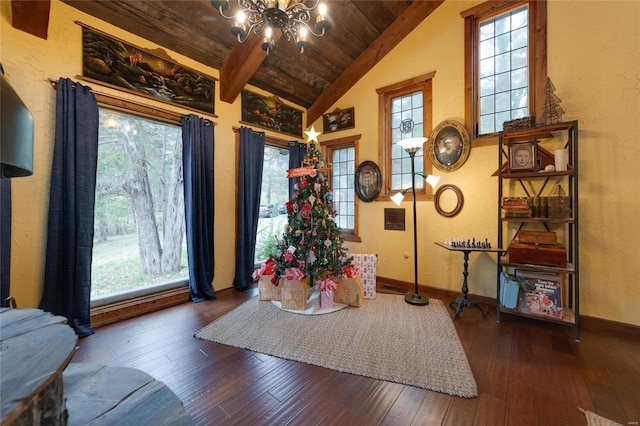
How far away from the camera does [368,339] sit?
2318 millimetres

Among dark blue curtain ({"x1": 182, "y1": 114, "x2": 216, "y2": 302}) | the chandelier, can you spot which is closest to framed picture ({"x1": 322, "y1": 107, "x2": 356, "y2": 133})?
dark blue curtain ({"x1": 182, "y1": 114, "x2": 216, "y2": 302})

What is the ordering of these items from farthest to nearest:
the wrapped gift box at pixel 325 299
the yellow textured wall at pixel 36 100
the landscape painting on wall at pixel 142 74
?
1. the wrapped gift box at pixel 325 299
2. the landscape painting on wall at pixel 142 74
3. the yellow textured wall at pixel 36 100

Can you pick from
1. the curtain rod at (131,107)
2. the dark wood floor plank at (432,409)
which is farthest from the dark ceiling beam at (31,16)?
the dark wood floor plank at (432,409)

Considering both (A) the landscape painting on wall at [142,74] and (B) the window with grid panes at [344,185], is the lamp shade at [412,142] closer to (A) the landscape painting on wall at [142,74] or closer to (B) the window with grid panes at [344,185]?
(B) the window with grid panes at [344,185]

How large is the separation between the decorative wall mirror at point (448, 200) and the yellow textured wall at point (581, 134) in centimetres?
7

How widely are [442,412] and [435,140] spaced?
3177 millimetres

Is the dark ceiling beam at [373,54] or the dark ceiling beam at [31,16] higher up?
the dark ceiling beam at [373,54]

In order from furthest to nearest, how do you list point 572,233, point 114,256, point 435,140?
point 435,140, point 114,256, point 572,233

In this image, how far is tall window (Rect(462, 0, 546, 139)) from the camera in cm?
287

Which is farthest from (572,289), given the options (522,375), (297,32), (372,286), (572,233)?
(297,32)

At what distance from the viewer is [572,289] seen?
103 inches

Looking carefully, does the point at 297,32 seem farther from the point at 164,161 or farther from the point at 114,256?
the point at 114,256

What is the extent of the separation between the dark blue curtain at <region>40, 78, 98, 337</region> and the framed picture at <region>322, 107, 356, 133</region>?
3.38m

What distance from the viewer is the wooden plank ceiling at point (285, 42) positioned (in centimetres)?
273
